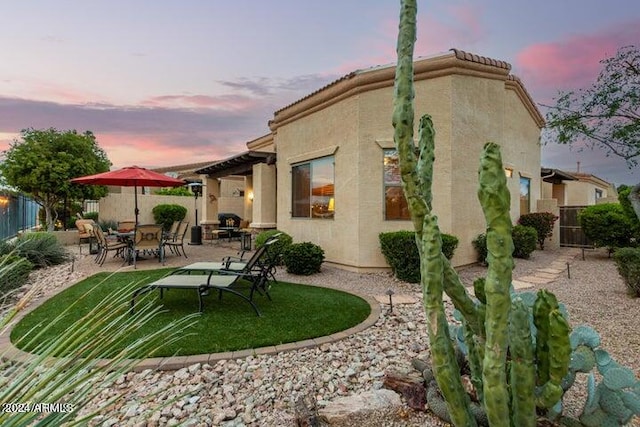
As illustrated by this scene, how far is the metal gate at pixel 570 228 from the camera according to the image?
521 inches

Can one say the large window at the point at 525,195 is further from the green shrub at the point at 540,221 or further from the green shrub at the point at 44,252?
the green shrub at the point at 44,252

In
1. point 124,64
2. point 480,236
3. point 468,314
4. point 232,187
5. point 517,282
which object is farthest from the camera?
point 232,187

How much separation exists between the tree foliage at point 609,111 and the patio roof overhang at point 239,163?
847 centimetres

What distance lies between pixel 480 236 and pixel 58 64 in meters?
13.1

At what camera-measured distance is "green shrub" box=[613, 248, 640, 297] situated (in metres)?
5.67

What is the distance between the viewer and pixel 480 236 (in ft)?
29.9

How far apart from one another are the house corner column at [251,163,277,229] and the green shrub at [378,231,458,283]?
537 centimetres

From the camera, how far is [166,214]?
19297 mm

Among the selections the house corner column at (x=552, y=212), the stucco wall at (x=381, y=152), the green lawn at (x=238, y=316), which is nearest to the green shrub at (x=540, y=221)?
the house corner column at (x=552, y=212)

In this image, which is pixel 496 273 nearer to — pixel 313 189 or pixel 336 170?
pixel 336 170

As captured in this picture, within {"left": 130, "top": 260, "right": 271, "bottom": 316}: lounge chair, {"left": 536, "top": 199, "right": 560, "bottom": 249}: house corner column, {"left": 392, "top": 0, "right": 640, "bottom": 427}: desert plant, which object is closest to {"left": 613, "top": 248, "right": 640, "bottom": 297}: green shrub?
{"left": 392, "top": 0, "right": 640, "bottom": 427}: desert plant

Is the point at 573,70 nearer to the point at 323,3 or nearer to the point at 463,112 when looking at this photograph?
the point at 463,112

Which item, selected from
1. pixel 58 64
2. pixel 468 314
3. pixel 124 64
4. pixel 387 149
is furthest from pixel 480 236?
pixel 58 64

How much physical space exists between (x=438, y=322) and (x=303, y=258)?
6.72 metres
